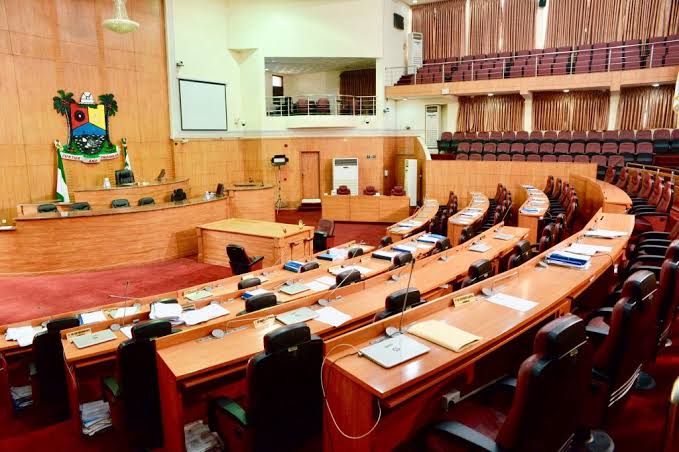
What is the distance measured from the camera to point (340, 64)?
1598 centimetres

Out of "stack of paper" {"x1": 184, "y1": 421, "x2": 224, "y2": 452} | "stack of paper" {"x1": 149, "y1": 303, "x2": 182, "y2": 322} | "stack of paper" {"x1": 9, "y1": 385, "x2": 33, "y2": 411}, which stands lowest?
"stack of paper" {"x1": 9, "y1": 385, "x2": 33, "y2": 411}

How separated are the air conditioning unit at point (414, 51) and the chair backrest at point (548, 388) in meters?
15.5

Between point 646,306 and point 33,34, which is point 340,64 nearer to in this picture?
point 33,34

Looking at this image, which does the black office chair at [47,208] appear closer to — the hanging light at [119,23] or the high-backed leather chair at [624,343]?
the hanging light at [119,23]

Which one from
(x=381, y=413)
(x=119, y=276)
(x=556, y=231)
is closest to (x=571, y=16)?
(x=556, y=231)

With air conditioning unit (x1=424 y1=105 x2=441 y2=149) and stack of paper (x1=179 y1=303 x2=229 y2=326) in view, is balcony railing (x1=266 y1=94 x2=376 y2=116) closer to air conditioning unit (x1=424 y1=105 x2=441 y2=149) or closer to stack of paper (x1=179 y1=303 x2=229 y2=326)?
air conditioning unit (x1=424 y1=105 x2=441 y2=149)

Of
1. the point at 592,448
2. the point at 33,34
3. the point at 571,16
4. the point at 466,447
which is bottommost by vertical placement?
the point at 592,448

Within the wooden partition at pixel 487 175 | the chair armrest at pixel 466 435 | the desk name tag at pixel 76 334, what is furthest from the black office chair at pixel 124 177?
the chair armrest at pixel 466 435

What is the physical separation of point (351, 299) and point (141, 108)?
10.7 meters

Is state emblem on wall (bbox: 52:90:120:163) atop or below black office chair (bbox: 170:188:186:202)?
atop

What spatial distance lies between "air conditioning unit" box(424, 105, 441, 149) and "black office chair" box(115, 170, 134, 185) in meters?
9.56

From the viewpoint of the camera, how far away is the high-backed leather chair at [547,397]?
159 cm

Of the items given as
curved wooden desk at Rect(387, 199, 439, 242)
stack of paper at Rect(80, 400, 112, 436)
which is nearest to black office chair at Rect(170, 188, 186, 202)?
curved wooden desk at Rect(387, 199, 439, 242)

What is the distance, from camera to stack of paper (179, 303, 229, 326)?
334 centimetres
